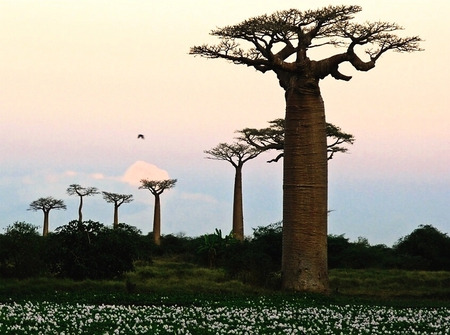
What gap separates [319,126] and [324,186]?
1.36 metres

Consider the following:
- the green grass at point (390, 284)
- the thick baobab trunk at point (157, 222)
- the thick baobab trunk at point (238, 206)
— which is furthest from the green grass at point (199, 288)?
the thick baobab trunk at point (157, 222)

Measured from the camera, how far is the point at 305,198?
16203 millimetres

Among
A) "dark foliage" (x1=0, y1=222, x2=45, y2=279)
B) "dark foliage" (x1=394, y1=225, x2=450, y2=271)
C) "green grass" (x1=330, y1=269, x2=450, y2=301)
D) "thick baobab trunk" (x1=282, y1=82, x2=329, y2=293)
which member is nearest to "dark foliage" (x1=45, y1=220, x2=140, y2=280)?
"dark foliage" (x1=0, y1=222, x2=45, y2=279)

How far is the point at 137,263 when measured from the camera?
26.5 meters

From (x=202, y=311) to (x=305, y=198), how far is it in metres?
5.29

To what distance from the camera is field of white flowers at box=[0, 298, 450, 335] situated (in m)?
9.62

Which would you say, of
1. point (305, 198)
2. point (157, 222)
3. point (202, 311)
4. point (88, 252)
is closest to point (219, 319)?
point (202, 311)

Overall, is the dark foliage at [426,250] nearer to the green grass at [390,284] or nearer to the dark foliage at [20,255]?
the green grass at [390,284]

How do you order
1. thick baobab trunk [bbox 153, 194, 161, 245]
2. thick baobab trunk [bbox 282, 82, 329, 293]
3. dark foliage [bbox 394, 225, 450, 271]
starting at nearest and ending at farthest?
thick baobab trunk [bbox 282, 82, 329, 293] < dark foliage [bbox 394, 225, 450, 271] < thick baobab trunk [bbox 153, 194, 161, 245]

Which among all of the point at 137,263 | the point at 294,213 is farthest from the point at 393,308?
the point at 137,263

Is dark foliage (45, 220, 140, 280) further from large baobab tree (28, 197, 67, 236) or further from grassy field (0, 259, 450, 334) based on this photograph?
large baobab tree (28, 197, 67, 236)

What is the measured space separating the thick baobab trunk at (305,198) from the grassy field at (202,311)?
1.06m

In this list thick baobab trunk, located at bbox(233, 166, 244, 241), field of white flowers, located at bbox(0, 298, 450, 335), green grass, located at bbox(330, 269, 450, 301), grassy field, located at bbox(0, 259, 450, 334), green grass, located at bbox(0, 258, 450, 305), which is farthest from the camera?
thick baobab trunk, located at bbox(233, 166, 244, 241)

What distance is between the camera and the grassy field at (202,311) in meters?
9.84
